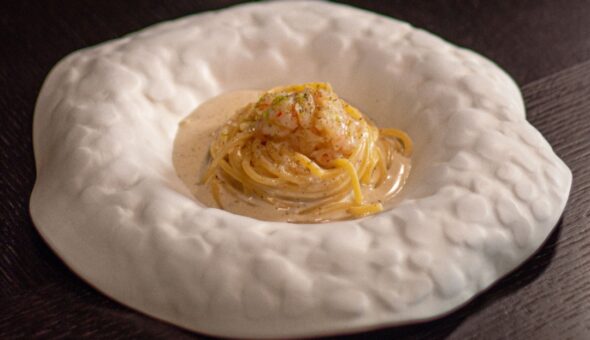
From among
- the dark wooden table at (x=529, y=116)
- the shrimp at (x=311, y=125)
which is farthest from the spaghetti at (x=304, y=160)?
the dark wooden table at (x=529, y=116)

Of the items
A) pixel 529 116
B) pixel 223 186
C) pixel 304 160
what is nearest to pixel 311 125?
pixel 304 160

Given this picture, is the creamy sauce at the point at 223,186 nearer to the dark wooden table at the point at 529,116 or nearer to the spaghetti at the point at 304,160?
the spaghetti at the point at 304,160

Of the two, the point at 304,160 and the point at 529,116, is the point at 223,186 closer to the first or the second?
the point at 304,160

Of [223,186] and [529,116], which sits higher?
[223,186]

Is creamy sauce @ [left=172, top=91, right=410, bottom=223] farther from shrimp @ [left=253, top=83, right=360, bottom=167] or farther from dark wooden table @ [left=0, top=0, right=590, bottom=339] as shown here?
dark wooden table @ [left=0, top=0, right=590, bottom=339]

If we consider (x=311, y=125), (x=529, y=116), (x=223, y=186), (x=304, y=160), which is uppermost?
(x=311, y=125)

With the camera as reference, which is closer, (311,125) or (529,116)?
(311,125)

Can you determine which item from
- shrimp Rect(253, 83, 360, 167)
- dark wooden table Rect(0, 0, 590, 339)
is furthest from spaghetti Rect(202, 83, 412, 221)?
dark wooden table Rect(0, 0, 590, 339)

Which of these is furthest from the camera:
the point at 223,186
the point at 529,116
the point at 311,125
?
the point at 529,116

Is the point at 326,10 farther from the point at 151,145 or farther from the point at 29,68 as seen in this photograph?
the point at 29,68
